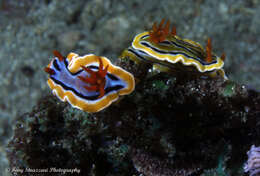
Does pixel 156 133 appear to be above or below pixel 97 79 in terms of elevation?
below

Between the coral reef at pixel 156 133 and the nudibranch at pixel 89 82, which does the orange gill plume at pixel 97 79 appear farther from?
the coral reef at pixel 156 133

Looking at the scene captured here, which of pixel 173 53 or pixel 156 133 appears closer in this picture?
pixel 156 133

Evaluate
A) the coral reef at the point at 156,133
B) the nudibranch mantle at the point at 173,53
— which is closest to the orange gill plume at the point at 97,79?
the coral reef at the point at 156,133

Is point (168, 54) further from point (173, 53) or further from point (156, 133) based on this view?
point (156, 133)

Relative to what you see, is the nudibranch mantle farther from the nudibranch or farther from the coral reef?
the nudibranch

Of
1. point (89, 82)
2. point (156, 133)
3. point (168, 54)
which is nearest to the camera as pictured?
point (89, 82)

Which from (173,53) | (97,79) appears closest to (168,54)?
(173,53)
